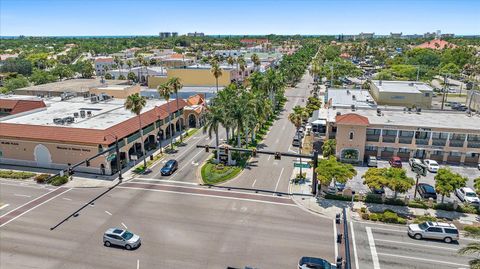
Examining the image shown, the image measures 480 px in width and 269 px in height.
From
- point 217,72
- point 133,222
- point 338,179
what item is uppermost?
point 217,72

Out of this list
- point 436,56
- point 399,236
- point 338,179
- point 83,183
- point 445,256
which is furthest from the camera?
point 436,56

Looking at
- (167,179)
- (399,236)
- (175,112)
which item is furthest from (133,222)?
(175,112)

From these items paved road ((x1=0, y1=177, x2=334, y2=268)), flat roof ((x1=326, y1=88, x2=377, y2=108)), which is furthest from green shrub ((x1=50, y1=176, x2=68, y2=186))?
flat roof ((x1=326, y1=88, x2=377, y2=108))

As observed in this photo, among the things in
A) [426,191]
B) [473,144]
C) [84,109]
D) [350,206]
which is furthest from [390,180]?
[84,109]

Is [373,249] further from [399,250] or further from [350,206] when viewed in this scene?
[350,206]

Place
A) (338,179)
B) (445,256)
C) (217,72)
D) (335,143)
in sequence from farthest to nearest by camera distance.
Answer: (217,72) < (335,143) < (338,179) < (445,256)

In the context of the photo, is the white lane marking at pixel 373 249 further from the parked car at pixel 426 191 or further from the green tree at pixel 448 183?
the parked car at pixel 426 191

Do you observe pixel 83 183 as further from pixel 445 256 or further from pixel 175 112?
pixel 445 256
